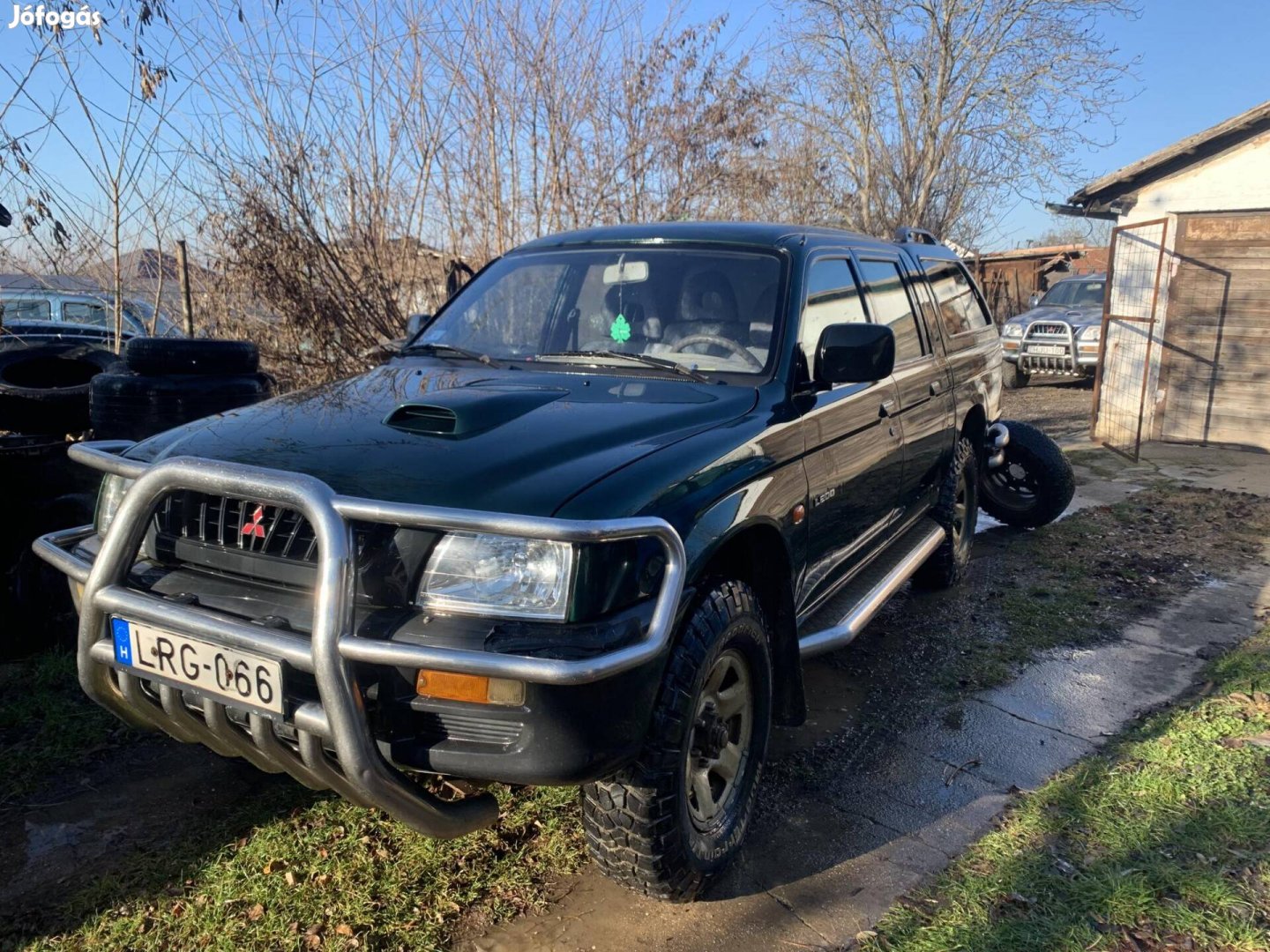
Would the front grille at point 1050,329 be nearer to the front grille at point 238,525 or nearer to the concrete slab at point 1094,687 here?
the concrete slab at point 1094,687

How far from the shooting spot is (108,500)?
267 centimetres

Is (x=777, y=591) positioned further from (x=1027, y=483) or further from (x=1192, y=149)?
(x=1192, y=149)

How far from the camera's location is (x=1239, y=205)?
31.9 ft

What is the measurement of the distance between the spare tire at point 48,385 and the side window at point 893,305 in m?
3.96

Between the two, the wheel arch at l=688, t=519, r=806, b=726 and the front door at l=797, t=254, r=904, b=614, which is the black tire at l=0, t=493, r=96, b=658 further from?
the front door at l=797, t=254, r=904, b=614

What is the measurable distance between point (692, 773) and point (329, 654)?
3.77ft

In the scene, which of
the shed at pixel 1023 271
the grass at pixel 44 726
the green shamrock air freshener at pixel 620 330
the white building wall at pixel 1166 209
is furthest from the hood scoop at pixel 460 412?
the shed at pixel 1023 271

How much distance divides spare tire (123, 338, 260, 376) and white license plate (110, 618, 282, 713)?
2481mm

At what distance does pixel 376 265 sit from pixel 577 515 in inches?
247

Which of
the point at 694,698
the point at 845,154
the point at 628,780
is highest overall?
the point at 845,154

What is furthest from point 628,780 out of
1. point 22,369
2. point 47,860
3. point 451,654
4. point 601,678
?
point 22,369

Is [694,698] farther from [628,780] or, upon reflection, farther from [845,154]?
[845,154]

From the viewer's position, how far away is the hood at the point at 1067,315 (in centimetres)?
1468

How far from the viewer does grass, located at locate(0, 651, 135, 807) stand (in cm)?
325
